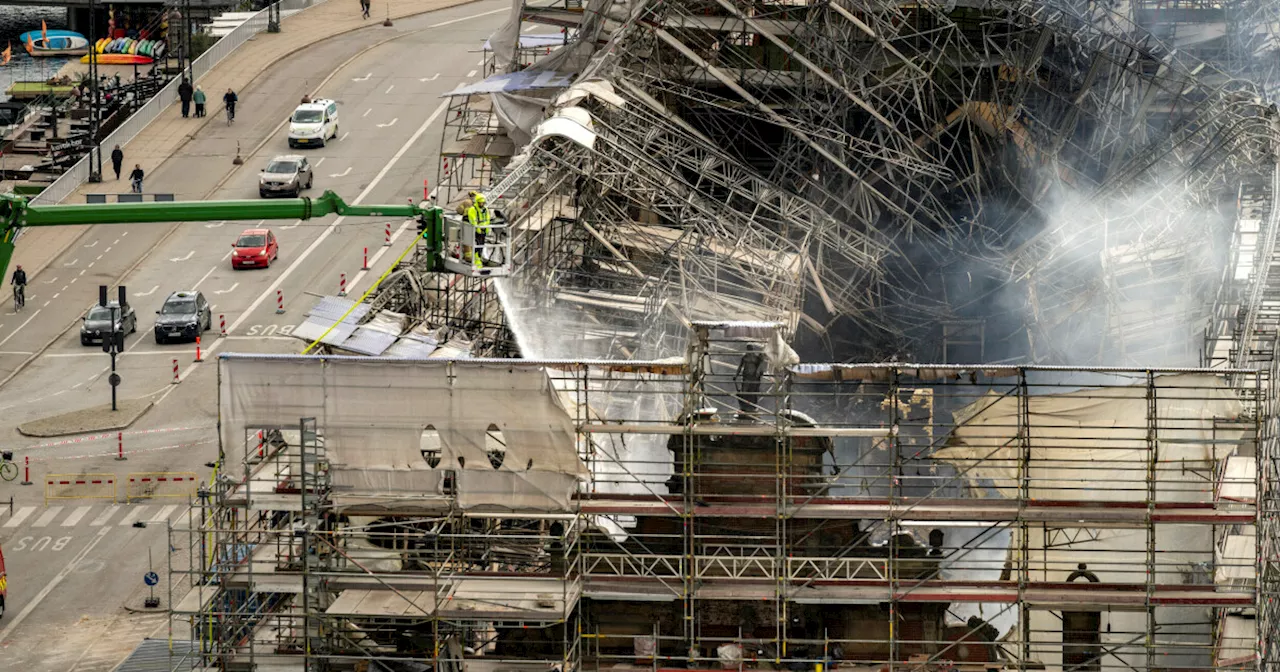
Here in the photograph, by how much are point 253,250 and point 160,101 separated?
65.2 ft

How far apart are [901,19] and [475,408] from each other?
3187 centimetres

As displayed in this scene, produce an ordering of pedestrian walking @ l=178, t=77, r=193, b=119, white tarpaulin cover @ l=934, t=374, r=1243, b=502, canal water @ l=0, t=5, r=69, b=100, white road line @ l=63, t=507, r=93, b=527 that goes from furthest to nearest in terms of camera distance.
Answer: canal water @ l=0, t=5, r=69, b=100 < pedestrian walking @ l=178, t=77, r=193, b=119 < white road line @ l=63, t=507, r=93, b=527 < white tarpaulin cover @ l=934, t=374, r=1243, b=502

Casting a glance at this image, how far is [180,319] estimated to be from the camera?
8462 cm

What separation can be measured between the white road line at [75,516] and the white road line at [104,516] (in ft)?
1.55

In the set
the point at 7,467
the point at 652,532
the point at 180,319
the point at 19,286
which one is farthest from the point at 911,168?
the point at 19,286

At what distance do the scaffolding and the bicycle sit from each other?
25614 mm

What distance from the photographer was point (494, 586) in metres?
49.0

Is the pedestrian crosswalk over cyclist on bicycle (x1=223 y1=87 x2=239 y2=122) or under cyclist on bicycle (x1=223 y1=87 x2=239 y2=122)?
under

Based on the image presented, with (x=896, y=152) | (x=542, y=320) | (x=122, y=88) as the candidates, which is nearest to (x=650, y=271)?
(x=542, y=320)

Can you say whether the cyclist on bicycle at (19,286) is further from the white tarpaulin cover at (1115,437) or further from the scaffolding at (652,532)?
the white tarpaulin cover at (1115,437)

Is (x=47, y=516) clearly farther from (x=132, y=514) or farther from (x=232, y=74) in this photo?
(x=232, y=74)

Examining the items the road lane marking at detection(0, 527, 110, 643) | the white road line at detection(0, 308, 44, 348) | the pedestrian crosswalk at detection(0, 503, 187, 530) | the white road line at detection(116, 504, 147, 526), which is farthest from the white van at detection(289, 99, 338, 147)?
the road lane marking at detection(0, 527, 110, 643)

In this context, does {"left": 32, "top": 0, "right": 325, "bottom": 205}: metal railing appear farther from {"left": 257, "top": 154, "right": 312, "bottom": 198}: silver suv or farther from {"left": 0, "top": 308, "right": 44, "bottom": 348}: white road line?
{"left": 257, "top": 154, "right": 312, "bottom": 198}: silver suv

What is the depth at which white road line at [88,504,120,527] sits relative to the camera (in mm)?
72875
